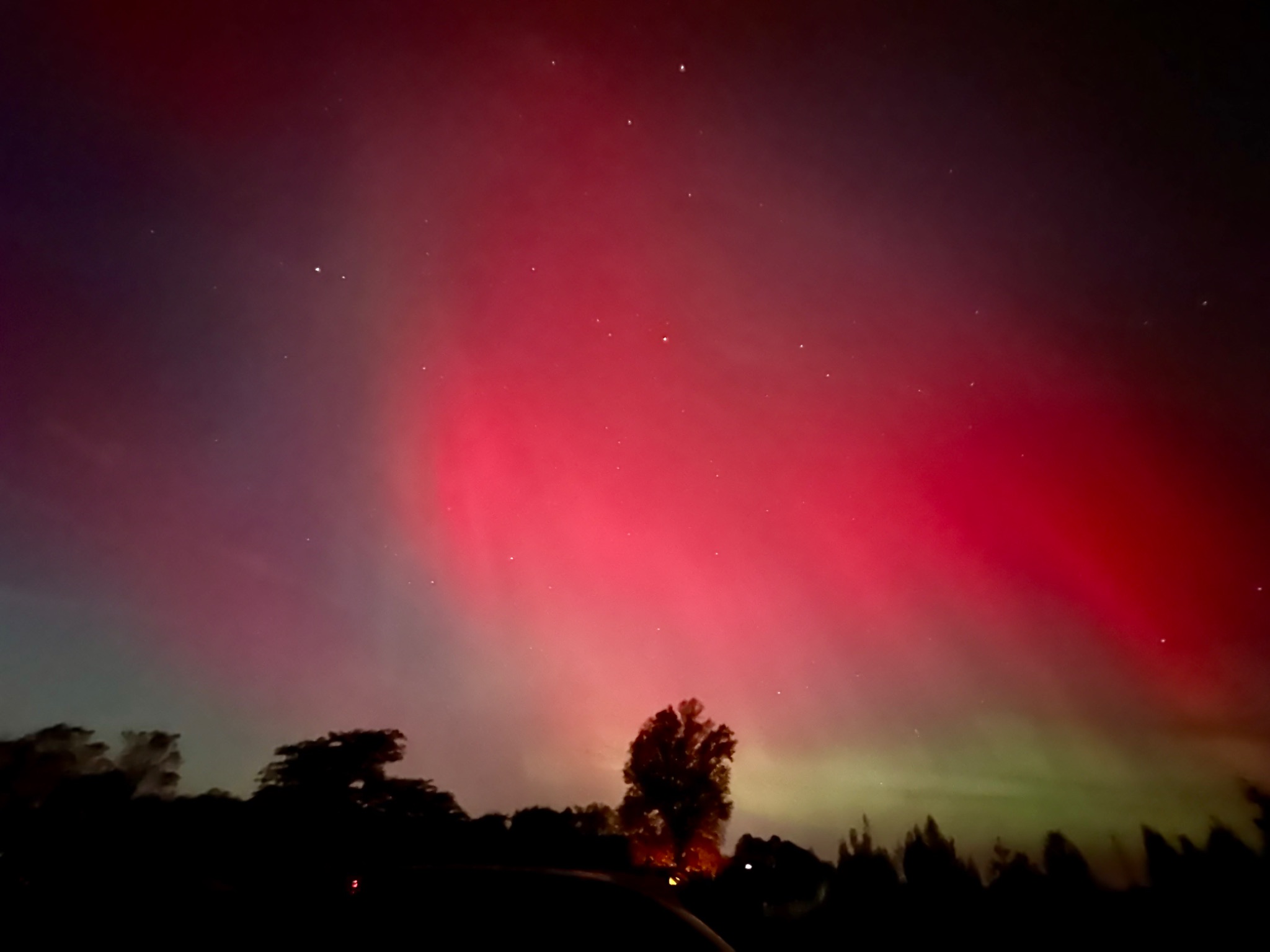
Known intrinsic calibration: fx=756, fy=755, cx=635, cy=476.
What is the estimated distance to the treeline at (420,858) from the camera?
28.1 ft

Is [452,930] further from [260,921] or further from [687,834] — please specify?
[687,834]

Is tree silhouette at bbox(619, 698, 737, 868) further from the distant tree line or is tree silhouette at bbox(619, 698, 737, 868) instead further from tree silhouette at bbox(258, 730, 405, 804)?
tree silhouette at bbox(258, 730, 405, 804)

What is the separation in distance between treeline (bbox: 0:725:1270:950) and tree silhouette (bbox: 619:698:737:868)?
1.38 meters

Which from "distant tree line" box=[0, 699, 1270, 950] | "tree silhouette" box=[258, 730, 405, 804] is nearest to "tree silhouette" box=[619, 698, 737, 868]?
"distant tree line" box=[0, 699, 1270, 950]

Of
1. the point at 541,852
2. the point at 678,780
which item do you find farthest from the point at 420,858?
the point at 678,780

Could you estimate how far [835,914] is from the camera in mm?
20656

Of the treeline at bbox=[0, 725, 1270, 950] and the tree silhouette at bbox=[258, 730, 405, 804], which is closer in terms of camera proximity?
the treeline at bbox=[0, 725, 1270, 950]

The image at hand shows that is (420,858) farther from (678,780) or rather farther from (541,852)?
(678,780)

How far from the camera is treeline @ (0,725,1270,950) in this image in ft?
28.1

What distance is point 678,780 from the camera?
58875 mm

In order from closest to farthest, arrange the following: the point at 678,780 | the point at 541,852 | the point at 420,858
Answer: the point at 420,858 → the point at 541,852 → the point at 678,780

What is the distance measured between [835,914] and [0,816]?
47.9m

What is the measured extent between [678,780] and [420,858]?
31.4 meters

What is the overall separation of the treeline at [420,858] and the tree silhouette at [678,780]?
1378 millimetres
